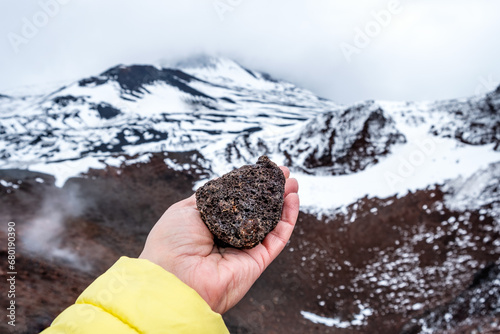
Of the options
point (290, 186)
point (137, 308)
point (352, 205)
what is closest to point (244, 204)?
point (290, 186)

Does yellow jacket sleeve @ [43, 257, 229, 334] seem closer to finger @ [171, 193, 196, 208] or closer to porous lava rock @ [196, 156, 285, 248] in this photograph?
porous lava rock @ [196, 156, 285, 248]

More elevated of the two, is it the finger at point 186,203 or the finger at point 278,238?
the finger at point 278,238

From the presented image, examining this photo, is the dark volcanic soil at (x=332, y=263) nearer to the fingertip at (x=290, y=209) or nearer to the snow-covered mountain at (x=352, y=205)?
the snow-covered mountain at (x=352, y=205)

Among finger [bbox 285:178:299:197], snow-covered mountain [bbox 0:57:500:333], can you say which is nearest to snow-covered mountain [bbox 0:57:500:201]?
snow-covered mountain [bbox 0:57:500:333]

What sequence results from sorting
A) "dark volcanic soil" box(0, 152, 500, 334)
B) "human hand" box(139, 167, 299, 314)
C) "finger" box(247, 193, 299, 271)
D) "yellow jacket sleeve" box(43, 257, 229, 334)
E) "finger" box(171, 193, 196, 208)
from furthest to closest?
"dark volcanic soil" box(0, 152, 500, 334)
"finger" box(171, 193, 196, 208)
"finger" box(247, 193, 299, 271)
"human hand" box(139, 167, 299, 314)
"yellow jacket sleeve" box(43, 257, 229, 334)

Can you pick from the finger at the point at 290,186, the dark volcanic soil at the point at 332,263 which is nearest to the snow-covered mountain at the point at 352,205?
the dark volcanic soil at the point at 332,263

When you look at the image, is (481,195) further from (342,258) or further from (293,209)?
(293,209)
